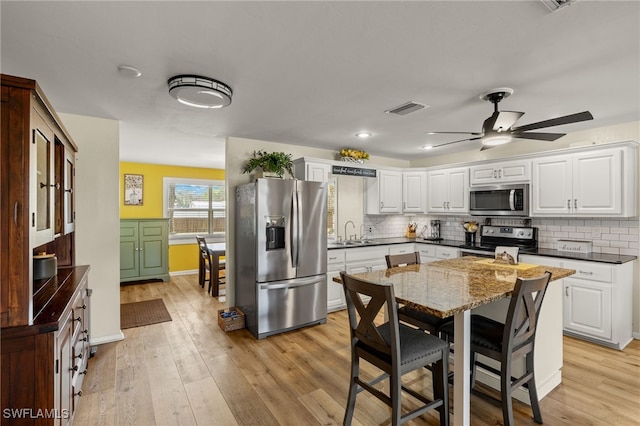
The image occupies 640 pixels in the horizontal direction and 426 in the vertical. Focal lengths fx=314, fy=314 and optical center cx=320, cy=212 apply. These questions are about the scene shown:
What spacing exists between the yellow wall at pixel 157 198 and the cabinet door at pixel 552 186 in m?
6.44

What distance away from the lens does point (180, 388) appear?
2.55m

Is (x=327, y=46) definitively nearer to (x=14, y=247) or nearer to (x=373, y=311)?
(x=373, y=311)

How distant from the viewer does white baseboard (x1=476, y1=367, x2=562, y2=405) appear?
231 centimetres

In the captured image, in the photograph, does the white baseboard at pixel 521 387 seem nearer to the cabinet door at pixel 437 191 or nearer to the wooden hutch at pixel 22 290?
the wooden hutch at pixel 22 290

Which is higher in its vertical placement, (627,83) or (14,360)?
(627,83)

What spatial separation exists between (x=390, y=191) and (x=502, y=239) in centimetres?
182

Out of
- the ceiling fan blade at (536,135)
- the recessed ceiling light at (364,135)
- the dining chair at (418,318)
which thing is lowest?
the dining chair at (418,318)

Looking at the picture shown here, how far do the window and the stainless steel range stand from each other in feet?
16.5

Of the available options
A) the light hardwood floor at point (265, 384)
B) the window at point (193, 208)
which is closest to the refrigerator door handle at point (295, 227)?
the light hardwood floor at point (265, 384)

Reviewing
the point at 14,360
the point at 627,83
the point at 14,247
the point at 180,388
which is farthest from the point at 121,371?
the point at 627,83

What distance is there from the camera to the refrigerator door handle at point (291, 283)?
3607 millimetres

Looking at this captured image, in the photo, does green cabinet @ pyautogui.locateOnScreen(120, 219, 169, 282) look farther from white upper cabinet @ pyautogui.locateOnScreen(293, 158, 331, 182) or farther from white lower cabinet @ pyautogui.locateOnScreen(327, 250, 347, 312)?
white lower cabinet @ pyautogui.locateOnScreen(327, 250, 347, 312)

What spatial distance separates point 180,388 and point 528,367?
2.60 m

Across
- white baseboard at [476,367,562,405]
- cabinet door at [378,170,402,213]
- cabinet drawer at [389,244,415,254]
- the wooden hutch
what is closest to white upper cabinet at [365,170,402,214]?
cabinet door at [378,170,402,213]
